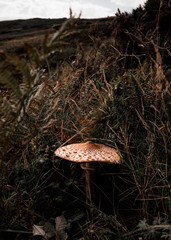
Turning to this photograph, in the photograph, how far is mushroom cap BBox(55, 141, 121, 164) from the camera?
47.7 inches

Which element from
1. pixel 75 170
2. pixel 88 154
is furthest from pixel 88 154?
pixel 75 170

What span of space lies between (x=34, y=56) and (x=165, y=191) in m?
1.24

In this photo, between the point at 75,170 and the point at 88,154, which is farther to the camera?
the point at 75,170

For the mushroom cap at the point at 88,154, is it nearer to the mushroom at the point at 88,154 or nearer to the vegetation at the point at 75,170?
the mushroom at the point at 88,154

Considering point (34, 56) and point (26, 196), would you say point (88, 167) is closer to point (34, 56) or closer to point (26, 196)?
point (26, 196)

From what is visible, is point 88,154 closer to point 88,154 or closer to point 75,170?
point 88,154

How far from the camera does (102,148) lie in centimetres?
136

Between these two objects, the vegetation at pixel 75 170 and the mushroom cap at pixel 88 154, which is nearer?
the vegetation at pixel 75 170

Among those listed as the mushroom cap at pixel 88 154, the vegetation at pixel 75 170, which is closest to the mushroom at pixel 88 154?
the mushroom cap at pixel 88 154

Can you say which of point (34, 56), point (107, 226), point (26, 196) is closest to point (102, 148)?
point (107, 226)

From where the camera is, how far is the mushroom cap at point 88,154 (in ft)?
3.98

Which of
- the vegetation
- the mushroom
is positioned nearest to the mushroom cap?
the mushroom

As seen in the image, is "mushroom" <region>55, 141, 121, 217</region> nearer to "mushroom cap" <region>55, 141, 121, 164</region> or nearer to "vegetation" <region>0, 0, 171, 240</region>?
"mushroom cap" <region>55, 141, 121, 164</region>

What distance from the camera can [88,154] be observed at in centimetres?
124
